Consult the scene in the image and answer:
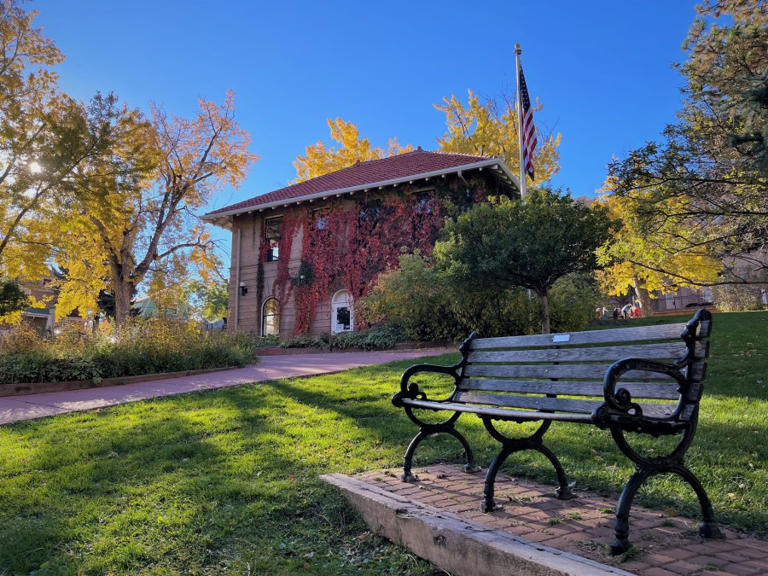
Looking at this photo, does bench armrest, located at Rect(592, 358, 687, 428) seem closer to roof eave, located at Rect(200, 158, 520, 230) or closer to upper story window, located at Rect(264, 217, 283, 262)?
roof eave, located at Rect(200, 158, 520, 230)

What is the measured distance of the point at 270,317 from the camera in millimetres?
22531

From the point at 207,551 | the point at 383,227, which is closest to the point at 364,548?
the point at 207,551

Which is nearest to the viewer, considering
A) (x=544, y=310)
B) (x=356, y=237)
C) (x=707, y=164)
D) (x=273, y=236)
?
(x=707, y=164)

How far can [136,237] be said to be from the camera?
23.8 m

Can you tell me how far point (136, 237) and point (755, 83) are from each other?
78.9ft

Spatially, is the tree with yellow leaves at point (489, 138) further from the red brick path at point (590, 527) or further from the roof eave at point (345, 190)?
the red brick path at point (590, 527)

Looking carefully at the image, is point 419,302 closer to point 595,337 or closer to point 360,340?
point 360,340

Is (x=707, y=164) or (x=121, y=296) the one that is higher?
(x=707, y=164)

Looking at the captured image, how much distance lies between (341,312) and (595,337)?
697 inches

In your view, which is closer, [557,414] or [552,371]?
[557,414]

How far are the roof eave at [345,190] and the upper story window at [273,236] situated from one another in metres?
0.69

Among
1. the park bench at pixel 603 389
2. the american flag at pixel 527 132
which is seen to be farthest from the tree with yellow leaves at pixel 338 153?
the park bench at pixel 603 389

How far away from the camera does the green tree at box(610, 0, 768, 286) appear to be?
21.5 feet

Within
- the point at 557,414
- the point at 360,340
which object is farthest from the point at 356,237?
the point at 557,414
